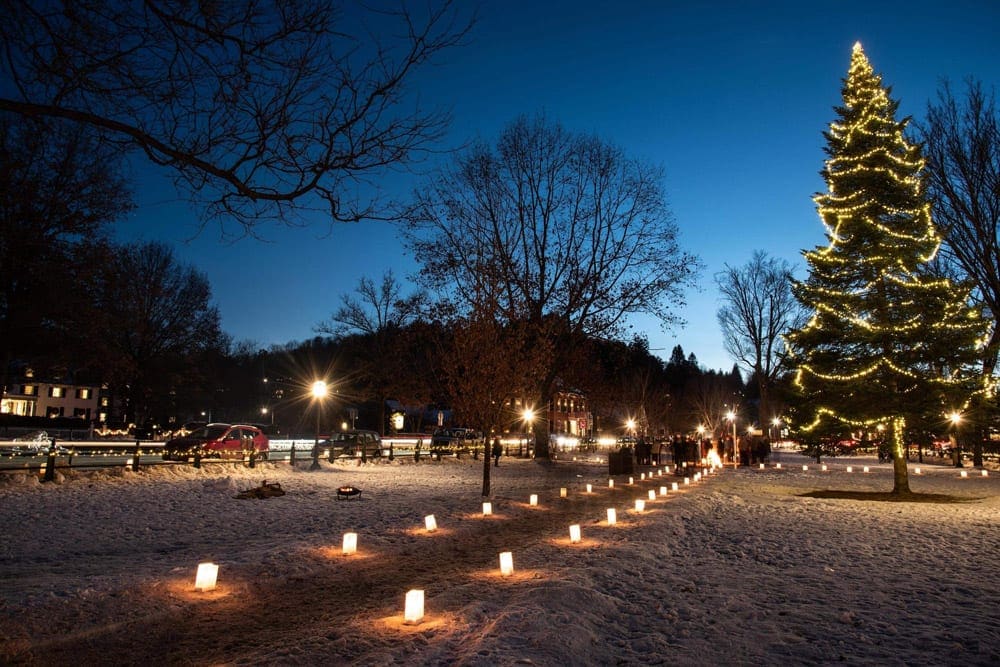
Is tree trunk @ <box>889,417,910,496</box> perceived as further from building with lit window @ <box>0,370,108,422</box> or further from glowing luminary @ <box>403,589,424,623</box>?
building with lit window @ <box>0,370,108,422</box>

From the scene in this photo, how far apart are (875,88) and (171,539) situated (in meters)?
21.7

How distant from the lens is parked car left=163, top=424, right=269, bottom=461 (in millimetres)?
21672

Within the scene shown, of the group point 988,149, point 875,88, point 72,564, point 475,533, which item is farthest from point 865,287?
point 72,564

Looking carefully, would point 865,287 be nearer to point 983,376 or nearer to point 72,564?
point 983,376

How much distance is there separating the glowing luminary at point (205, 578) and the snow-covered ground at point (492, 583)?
115mm

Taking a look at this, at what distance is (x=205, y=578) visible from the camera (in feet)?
21.9

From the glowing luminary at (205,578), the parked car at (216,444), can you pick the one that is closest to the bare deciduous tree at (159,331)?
the parked car at (216,444)

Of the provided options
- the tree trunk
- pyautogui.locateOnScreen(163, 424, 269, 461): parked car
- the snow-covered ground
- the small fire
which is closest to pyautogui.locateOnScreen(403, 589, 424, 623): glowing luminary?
the snow-covered ground

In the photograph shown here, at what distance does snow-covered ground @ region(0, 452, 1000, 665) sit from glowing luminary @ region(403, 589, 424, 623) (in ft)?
0.29

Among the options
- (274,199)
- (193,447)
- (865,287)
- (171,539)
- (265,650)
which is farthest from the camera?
(193,447)

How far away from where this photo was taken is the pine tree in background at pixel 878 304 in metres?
15.9

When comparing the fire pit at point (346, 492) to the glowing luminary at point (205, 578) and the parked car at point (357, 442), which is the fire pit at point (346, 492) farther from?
the parked car at point (357, 442)

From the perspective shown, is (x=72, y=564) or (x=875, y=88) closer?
(x=72, y=564)

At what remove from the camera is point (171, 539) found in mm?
9898
